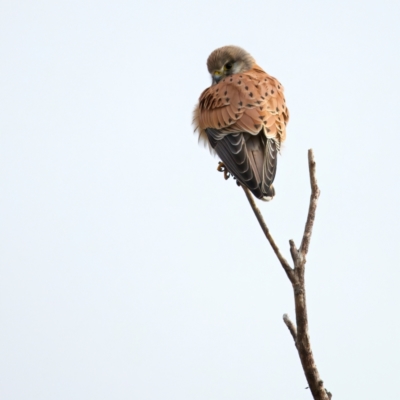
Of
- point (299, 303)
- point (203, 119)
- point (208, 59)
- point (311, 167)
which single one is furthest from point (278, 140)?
point (299, 303)

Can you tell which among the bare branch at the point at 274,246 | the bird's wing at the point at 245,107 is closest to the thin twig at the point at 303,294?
the bare branch at the point at 274,246

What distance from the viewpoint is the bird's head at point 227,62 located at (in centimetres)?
523

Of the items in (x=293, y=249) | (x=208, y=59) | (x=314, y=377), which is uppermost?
(x=208, y=59)

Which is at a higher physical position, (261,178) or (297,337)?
(261,178)

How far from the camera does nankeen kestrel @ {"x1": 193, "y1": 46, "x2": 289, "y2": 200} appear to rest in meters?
4.20

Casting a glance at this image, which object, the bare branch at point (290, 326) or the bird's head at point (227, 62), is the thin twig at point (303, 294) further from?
the bird's head at point (227, 62)

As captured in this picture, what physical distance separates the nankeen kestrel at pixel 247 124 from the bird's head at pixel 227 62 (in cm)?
16

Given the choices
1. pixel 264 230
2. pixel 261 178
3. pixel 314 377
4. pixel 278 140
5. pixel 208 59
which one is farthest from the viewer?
pixel 208 59

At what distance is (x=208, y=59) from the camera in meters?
5.27

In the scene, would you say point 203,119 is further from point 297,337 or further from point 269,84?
point 297,337

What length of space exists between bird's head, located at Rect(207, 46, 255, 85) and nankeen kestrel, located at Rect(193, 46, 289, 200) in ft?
0.51

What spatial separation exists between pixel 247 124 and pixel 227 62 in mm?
965

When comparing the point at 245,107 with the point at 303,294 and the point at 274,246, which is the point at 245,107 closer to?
the point at 274,246

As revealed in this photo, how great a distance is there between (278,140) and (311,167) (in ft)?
5.18
